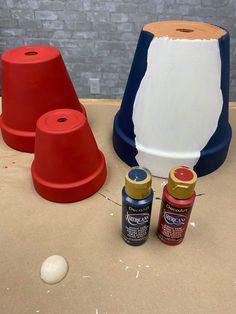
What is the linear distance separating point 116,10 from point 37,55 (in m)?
0.70

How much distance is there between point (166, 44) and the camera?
52 centimetres

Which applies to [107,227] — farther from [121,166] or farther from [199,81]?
[199,81]

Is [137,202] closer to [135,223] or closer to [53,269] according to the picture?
[135,223]

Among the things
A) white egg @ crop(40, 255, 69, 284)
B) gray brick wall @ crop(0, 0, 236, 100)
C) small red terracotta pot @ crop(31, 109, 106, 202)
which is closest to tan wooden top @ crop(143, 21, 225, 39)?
small red terracotta pot @ crop(31, 109, 106, 202)

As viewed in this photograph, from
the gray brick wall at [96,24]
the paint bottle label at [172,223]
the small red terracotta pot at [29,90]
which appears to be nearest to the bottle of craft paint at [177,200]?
the paint bottle label at [172,223]

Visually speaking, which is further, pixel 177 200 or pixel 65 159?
pixel 65 159

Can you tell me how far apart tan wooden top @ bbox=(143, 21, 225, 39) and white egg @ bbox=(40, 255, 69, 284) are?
42cm

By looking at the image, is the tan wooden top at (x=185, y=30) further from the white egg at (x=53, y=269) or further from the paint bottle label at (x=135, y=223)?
the white egg at (x=53, y=269)

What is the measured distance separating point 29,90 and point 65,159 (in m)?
0.20

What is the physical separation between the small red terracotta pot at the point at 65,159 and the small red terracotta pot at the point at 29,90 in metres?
0.10

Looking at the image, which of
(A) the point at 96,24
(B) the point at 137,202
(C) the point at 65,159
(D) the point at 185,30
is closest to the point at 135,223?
(B) the point at 137,202

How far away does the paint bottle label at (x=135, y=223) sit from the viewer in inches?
17.4

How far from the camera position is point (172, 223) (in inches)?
18.2

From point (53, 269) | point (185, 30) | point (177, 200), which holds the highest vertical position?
point (185, 30)
